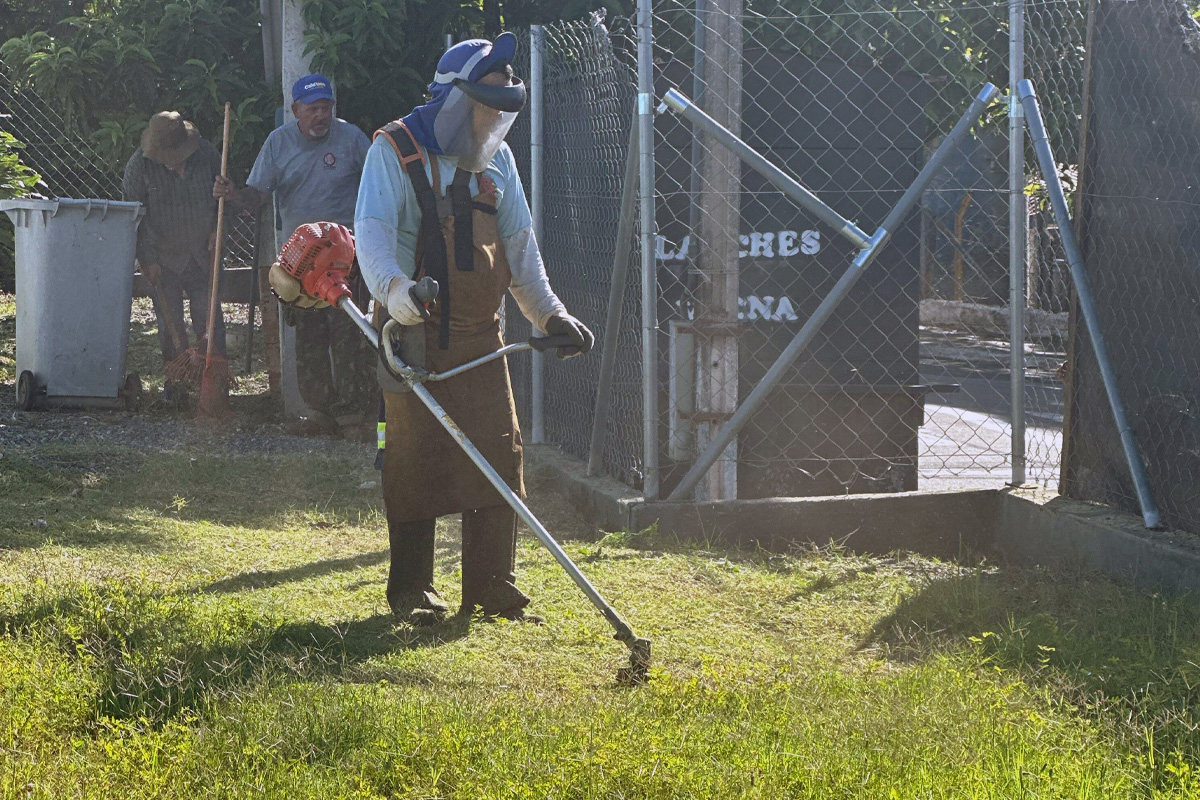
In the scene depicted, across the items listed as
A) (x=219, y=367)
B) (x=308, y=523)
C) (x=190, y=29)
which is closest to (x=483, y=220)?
(x=308, y=523)

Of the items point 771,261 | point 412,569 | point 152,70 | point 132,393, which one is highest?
point 152,70

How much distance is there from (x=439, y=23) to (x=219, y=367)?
8.63 feet

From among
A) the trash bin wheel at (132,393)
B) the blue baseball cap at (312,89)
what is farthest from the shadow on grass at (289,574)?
the trash bin wheel at (132,393)

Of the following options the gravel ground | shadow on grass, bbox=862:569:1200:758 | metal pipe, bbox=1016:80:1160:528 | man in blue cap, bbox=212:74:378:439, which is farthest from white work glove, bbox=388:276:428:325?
man in blue cap, bbox=212:74:378:439

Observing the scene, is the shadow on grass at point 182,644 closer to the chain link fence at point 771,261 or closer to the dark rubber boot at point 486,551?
the dark rubber boot at point 486,551

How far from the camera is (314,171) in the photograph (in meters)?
7.87

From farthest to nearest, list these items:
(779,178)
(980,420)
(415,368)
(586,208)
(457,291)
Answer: (980,420) → (586,208) → (779,178) → (457,291) → (415,368)

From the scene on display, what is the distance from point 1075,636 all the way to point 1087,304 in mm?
1575

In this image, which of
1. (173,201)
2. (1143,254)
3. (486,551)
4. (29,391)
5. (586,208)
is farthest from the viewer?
(173,201)

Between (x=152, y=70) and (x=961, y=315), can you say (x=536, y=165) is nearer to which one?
(x=152, y=70)

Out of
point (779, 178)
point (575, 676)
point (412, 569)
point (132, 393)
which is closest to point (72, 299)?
point (132, 393)

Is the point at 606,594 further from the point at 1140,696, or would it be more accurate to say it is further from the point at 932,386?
the point at 932,386

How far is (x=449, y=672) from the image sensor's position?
3.66m

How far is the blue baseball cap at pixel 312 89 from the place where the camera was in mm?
7766
